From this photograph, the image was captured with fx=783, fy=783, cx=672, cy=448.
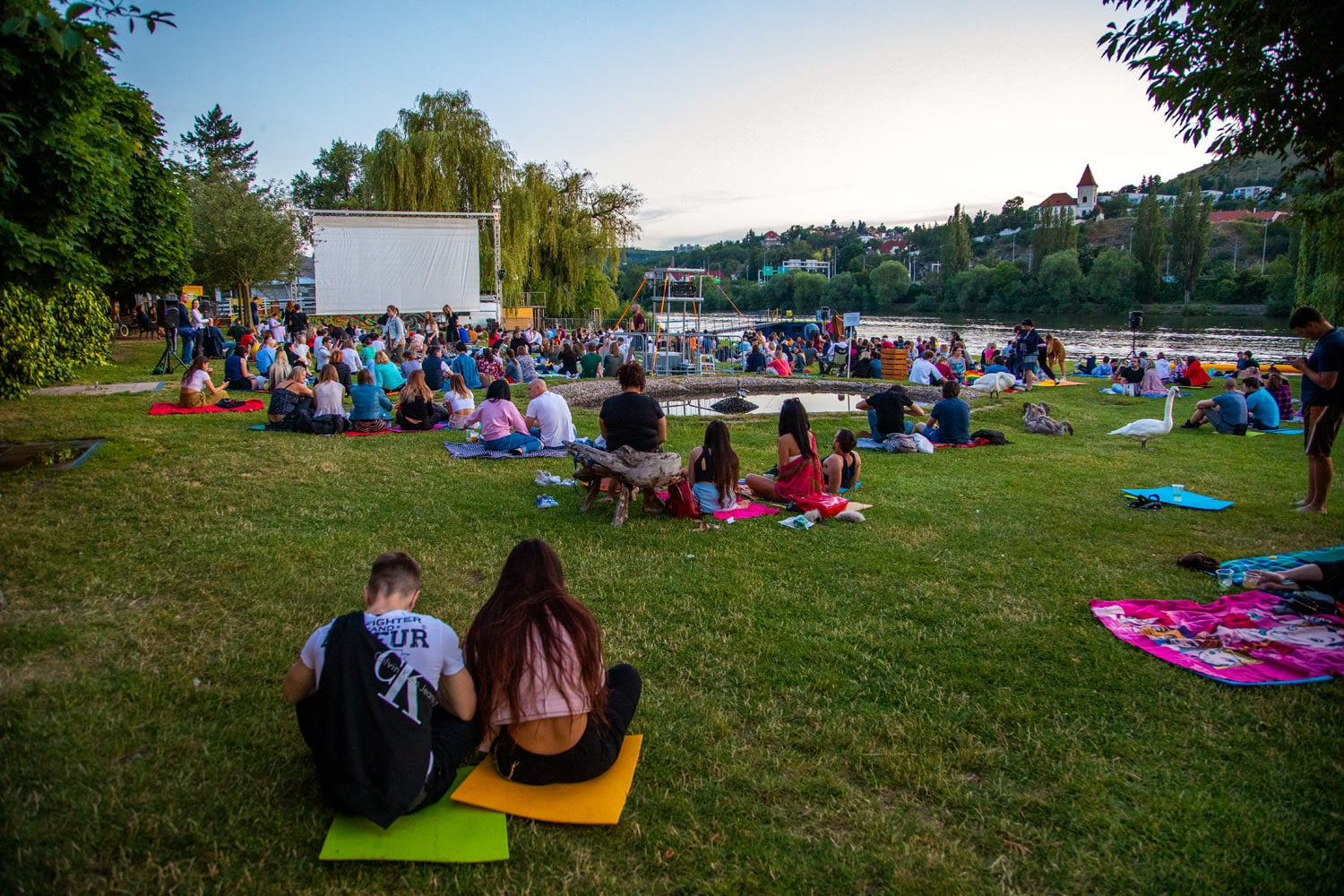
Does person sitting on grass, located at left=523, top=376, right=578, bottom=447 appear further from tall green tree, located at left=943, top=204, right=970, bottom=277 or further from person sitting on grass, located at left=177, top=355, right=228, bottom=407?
tall green tree, located at left=943, top=204, right=970, bottom=277

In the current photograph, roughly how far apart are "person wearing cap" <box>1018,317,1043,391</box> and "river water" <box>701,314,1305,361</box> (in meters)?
17.1

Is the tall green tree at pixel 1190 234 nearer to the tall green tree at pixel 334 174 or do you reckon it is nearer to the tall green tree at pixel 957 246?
the tall green tree at pixel 957 246

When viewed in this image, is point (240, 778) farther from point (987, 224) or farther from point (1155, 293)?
point (987, 224)

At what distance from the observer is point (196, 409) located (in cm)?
1262

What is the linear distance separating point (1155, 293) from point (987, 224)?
7829 centimetres

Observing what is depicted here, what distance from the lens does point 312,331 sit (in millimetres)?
22922

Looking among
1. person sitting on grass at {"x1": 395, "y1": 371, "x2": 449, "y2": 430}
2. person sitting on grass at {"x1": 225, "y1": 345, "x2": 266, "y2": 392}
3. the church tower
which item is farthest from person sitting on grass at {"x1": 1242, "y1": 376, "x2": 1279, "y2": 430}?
the church tower

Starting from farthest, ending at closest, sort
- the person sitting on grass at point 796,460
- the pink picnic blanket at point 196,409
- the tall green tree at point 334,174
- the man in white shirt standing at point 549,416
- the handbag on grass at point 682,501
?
the tall green tree at point 334,174 < the pink picnic blanket at point 196,409 < the man in white shirt standing at point 549,416 < the person sitting on grass at point 796,460 < the handbag on grass at point 682,501

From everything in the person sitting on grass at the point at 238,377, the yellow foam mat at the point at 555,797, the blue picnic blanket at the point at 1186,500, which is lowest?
the yellow foam mat at the point at 555,797

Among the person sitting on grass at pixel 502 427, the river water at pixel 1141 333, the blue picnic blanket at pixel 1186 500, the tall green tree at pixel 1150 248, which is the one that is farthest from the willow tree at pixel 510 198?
the tall green tree at pixel 1150 248

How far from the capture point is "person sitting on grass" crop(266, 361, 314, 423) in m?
11.3

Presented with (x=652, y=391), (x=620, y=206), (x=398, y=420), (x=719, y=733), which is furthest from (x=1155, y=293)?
(x=719, y=733)

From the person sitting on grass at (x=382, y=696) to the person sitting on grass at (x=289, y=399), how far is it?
9.35 m

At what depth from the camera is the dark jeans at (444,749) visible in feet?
9.56
